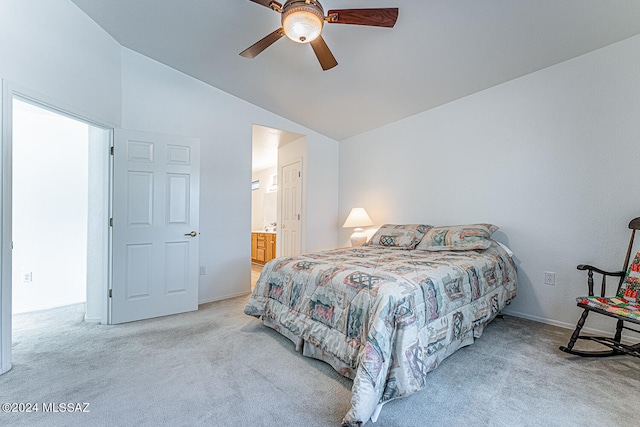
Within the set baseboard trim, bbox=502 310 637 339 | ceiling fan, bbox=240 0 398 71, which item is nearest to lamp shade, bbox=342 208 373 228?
baseboard trim, bbox=502 310 637 339

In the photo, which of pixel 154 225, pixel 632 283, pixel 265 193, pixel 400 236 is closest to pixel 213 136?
pixel 154 225

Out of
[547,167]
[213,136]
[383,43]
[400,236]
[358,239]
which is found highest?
[383,43]

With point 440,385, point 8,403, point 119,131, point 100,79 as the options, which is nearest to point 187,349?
point 8,403

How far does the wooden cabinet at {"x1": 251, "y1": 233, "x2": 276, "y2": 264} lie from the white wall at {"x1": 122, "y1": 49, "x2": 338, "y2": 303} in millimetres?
1777

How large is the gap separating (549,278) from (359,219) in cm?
225

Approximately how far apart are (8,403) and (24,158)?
2826mm

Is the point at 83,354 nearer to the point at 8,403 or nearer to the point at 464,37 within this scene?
the point at 8,403

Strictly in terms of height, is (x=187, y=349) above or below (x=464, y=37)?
below

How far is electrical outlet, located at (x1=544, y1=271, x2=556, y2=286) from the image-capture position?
2662 mm

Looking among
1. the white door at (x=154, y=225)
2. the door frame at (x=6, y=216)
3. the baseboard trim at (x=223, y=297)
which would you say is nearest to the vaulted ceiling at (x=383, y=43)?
the white door at (x=154, y=225)

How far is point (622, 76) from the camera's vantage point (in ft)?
7.67

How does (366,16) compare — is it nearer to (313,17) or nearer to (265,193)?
(313,17)

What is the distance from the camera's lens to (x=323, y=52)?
2.04 m

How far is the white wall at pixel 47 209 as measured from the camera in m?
3.08
